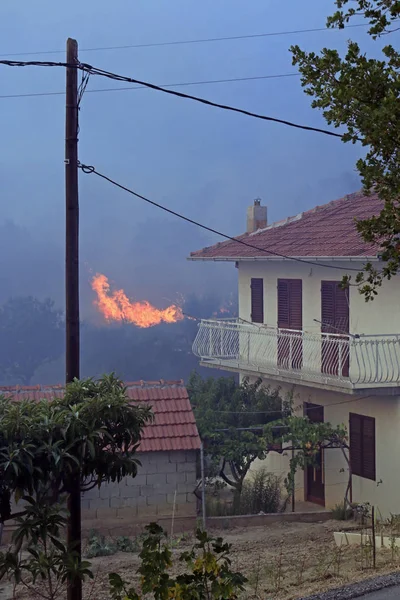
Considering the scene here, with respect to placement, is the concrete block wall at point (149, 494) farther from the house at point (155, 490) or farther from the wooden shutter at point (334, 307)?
the wooden shutter at point (334, 307)

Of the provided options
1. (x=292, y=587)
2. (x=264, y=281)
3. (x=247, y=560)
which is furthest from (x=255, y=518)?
(x=264, y=281)

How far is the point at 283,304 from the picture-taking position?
78.6 ft

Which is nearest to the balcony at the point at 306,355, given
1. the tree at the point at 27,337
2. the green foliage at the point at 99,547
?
the green foliage at the point at 99,547

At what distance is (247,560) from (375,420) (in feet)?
23.4

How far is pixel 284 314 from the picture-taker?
2391cm

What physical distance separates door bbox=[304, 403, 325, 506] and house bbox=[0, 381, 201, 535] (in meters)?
5.45

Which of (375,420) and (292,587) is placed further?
(375,420)

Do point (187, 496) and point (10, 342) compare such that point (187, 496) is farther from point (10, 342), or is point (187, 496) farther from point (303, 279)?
point (10, 342)

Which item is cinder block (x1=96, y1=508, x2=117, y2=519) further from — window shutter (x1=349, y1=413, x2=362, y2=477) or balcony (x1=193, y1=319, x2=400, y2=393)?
window shutter (x1=349, y1=413, x2=362, y2=477)

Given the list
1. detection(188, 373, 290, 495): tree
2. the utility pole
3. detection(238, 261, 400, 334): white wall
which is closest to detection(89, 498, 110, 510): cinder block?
detection(188, 373, 290, 495): tree

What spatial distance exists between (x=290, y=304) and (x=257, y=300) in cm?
193

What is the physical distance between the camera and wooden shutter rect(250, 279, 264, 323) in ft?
82.5

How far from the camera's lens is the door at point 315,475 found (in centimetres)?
2252

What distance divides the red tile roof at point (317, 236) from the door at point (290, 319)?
3.72 feet
